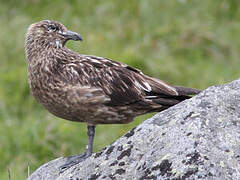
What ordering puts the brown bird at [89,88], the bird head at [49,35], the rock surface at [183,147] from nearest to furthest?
1. the rock surface at [183,147]
2. the brown bird at [89,88]
3. the bird head at [49,35]

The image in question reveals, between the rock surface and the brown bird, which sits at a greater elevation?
the brown bird

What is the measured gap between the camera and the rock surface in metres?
3.30

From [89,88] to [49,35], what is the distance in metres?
0.80

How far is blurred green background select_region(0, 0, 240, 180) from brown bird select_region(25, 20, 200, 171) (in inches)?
75.9

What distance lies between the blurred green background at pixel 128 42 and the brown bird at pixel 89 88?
1927 mm

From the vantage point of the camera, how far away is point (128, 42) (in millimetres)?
8953

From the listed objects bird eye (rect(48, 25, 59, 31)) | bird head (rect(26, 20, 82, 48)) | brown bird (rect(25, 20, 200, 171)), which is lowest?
brown bird (rect(25, 20, 200, 171))

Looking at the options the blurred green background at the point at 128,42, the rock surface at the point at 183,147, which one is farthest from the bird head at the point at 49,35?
the blurred green background at the point at 128,42

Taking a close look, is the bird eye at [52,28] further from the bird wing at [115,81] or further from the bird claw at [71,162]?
the bird claw at [71,162]

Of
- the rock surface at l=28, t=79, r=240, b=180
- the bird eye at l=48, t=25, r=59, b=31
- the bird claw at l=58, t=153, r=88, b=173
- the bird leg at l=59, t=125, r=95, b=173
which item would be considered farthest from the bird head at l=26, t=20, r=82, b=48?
the rock surface at l=28, t=79, r=240, b=180

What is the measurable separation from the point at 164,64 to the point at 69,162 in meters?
4.17

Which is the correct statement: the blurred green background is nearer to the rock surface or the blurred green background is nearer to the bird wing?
the bird wing

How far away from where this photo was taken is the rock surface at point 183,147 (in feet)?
10.8

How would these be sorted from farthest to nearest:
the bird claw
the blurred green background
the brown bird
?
the blurred green background, the brown bird, the bird claw
